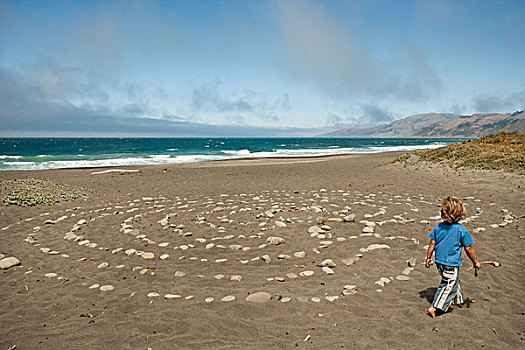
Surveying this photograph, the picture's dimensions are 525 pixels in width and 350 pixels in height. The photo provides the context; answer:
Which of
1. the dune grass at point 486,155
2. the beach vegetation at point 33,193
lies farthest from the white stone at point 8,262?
the dune grass at point 486,155

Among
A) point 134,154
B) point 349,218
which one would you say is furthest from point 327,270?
point 134,154

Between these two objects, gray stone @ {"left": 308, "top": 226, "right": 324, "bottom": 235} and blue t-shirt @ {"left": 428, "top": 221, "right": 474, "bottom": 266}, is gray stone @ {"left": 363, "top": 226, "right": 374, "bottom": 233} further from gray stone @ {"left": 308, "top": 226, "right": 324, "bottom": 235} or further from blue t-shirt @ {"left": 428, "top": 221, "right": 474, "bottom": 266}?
blue t-shirt @ {"left": 428, "top": 221, "right": 474, "bottom": 266}

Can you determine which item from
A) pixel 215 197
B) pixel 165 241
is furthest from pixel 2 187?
pixel 165 241

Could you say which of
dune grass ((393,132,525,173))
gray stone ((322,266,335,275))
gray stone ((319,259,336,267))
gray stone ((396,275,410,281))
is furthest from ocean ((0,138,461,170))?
gray stone ((396,275,410,281))

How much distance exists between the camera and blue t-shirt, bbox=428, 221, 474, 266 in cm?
496

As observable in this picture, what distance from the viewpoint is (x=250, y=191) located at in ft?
51.0

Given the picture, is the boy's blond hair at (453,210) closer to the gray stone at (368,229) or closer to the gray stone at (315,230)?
the gray stone at (368,229)

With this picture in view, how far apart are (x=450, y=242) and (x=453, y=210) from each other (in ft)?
1.75

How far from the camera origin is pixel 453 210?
495cm

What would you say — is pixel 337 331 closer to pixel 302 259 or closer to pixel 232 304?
pixel 232 304

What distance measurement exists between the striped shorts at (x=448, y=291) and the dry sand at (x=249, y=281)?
189mm

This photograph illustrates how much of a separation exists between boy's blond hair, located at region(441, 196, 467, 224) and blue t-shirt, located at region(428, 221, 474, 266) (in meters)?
0.14

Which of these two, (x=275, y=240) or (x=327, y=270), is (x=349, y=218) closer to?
(x=275, y=240)

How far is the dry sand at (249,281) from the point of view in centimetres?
452
